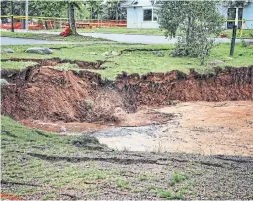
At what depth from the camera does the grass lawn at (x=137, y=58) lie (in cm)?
1809

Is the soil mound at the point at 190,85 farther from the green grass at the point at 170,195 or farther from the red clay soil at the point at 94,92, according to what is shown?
the green grass at the point at 170,195

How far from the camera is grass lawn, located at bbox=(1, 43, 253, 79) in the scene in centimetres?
1809

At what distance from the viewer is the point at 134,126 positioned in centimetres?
1544

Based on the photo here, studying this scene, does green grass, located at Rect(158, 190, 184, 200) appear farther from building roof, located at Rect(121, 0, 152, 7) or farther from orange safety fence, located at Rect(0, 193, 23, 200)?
building roof, located at Rect(121, 0, 152, 7)

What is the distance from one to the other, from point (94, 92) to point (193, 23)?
A: 7482mm

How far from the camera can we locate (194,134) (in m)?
14.6

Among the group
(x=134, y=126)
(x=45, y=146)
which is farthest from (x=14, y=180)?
(x=134, y=126)

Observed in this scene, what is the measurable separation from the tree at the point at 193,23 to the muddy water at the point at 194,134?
14.2 feet

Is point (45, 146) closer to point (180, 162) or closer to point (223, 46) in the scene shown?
point (180, 162)

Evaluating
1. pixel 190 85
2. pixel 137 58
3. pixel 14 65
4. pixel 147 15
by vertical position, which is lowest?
pixel 190 85

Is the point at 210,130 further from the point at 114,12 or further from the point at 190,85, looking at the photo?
the point at 114,12

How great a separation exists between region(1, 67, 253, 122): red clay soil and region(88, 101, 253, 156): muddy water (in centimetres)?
116

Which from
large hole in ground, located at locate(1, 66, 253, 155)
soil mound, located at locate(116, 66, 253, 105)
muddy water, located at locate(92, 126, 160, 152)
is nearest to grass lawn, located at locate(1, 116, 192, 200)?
muddy water, located at locate(92, 126, 160, 152)

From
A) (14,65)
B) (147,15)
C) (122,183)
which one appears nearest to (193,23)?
(14,65)
